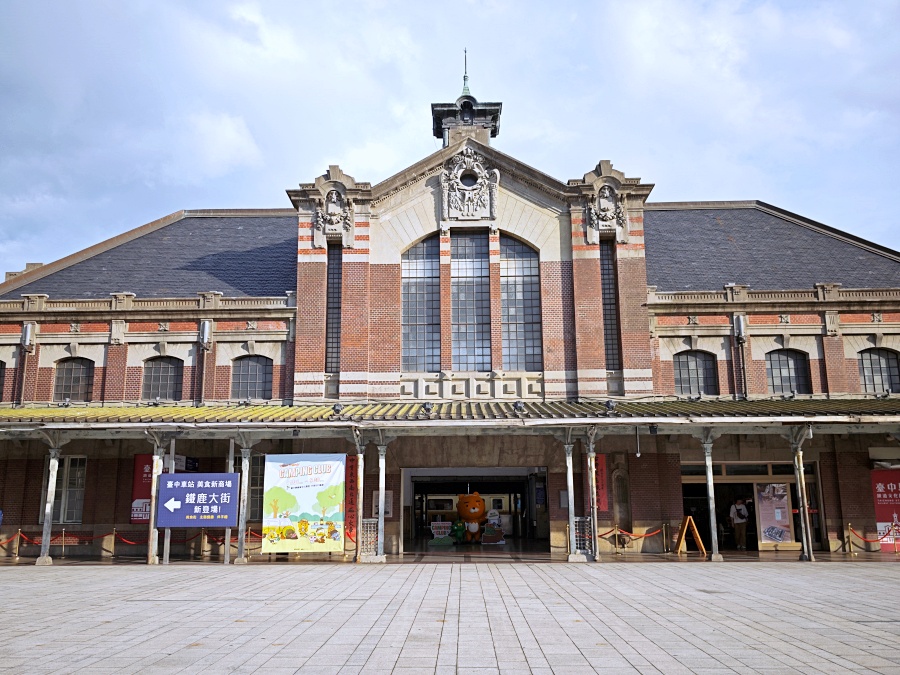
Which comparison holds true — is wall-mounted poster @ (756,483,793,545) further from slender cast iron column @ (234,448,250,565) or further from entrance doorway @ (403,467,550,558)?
slender cast iron column @ (234,448,250,565)

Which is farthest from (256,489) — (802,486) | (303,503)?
(802,486)

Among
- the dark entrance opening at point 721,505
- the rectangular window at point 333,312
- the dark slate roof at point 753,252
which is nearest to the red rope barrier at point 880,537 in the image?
the dark entrance opening at point 721,505

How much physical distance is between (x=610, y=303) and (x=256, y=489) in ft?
46.6

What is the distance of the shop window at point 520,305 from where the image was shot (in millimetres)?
26328

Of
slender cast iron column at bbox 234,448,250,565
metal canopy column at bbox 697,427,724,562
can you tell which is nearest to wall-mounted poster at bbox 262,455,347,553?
slender cast iron column at bbox 234,448,250,565

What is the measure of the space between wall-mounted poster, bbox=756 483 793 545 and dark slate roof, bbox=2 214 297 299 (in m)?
19.0

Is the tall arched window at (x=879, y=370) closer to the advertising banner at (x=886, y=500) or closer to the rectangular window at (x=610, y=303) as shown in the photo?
the advertising banner at (x=886, y=500)

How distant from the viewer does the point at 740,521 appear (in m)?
26.0

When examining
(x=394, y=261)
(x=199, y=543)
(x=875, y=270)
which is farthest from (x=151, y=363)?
(x=875, y=270)

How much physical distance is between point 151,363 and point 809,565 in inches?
888

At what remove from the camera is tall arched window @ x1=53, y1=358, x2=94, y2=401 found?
27.1 meters

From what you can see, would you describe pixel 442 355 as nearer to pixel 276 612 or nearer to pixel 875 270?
pixel 276 612

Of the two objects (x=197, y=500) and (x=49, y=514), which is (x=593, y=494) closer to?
(x=197, y=500)

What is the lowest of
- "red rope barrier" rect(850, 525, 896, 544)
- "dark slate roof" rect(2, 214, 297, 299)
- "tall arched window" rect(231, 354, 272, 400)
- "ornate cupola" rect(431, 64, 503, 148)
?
"red rope barrier" rect(850, 525, 896, 544)
